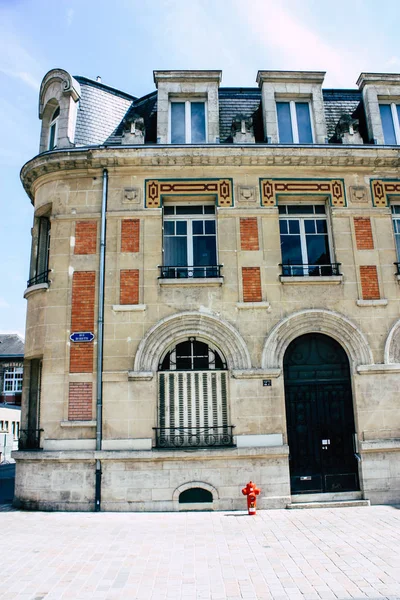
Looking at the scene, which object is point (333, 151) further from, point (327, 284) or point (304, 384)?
point (304, 384)

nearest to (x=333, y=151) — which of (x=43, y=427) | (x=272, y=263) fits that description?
(x=272, y=263)

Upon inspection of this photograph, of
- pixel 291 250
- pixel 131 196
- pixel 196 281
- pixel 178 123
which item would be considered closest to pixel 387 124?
pixel 291 250

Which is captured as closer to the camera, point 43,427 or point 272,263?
point 43,427

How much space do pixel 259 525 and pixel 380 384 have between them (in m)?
4.50

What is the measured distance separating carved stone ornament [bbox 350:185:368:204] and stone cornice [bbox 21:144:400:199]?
0.62m

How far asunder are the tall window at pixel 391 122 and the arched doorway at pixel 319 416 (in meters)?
5.87

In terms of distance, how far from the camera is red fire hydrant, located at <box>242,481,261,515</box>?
372 inches

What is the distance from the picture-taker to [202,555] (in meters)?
6.93

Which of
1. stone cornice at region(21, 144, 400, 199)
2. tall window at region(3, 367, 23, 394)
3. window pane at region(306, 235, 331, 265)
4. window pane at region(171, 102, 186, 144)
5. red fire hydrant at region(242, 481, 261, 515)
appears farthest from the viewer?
tall window at region(3, 367, 23, 394)

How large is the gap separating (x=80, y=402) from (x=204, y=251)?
4.73 meters

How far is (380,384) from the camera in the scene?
1103 cm

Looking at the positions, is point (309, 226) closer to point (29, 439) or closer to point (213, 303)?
point (213, 303)

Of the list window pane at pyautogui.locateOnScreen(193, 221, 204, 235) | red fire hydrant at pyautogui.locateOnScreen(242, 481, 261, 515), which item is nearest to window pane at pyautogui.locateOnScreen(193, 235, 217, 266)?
window pane at pyautogui.locateOnScreen(193, 221, 204, 235)

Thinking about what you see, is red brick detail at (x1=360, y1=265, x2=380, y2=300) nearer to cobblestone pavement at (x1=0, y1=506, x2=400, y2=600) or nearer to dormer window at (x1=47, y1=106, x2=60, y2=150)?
Answer: cobblestone pavement at (x1=0, y1=506, x2=400, y2=600)
